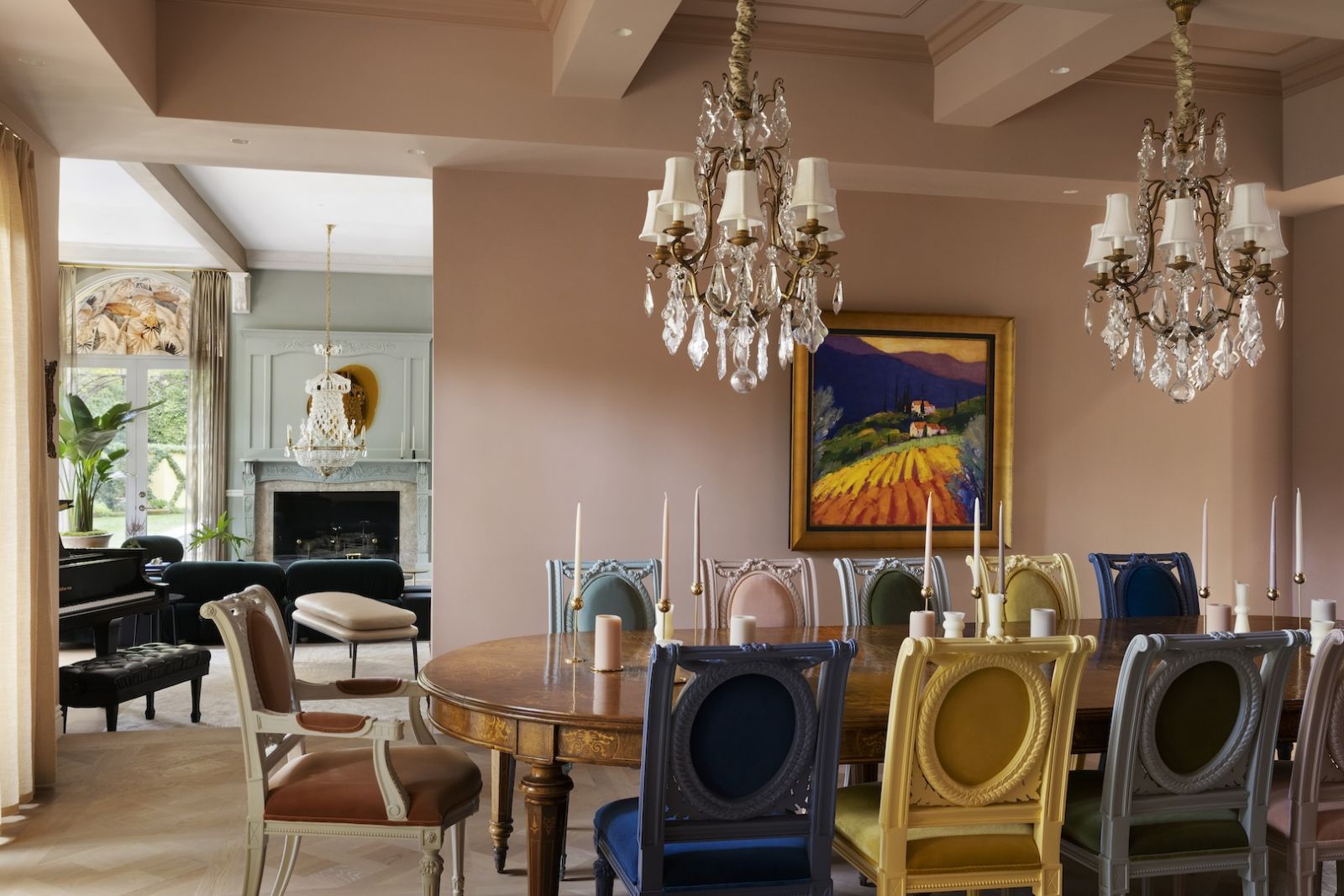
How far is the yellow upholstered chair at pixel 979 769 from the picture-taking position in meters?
2.50

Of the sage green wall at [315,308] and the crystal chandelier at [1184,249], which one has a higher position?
the sage green wall at [315,308]

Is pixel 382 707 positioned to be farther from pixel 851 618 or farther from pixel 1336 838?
pixel 1336 838

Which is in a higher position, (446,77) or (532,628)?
(446,77)

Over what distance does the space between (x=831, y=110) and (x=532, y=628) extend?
2822mm

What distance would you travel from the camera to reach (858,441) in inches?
221

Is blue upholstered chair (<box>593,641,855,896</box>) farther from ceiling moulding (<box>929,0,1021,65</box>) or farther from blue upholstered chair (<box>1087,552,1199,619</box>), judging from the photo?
ceiling moulding (<box>929,0,1021,65</box>)

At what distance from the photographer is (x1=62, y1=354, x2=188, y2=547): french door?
33.7 feet

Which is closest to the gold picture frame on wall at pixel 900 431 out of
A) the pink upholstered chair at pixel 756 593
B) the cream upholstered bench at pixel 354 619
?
the pink upholstered chair at pixel 756 593

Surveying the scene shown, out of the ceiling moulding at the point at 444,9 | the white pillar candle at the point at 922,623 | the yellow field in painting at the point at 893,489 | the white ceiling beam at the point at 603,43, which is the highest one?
the ceiling moulding at the point at 444,9

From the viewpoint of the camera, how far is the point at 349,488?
10.6m

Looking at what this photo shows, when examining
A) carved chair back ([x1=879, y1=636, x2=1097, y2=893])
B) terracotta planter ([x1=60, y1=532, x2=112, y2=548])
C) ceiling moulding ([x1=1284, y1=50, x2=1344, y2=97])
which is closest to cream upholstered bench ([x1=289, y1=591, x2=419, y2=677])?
terracotta planter ([x1=60, y1=532, x2=112, y2=548])

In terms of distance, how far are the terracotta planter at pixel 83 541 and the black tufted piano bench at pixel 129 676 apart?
80cm

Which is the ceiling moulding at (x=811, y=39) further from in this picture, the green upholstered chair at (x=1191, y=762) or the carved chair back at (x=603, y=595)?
the green upholstered chair at (x=1191, y=762)

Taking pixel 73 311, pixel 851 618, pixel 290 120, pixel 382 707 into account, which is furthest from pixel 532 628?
pixel 73 311
